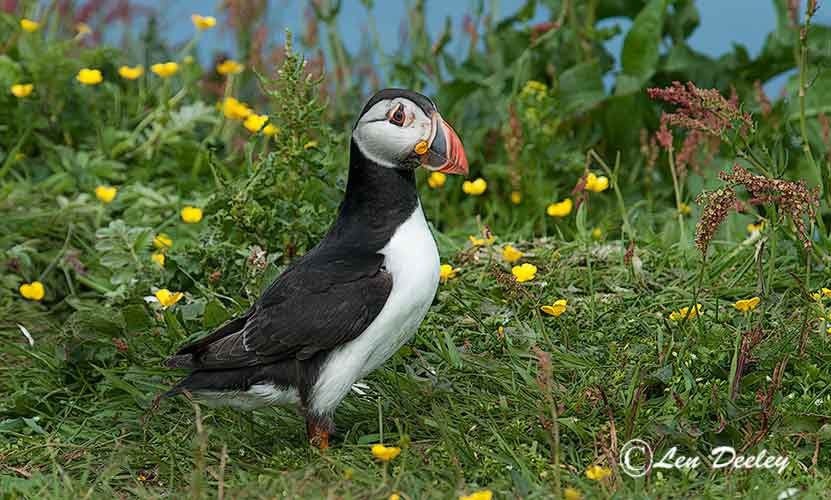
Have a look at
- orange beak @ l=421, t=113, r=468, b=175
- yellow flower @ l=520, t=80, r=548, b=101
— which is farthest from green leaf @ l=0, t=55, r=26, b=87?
orange beak @ l=421, t=113, r=468, b=175

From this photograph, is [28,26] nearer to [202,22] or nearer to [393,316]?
[202,22]

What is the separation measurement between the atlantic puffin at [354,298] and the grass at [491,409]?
21 cm

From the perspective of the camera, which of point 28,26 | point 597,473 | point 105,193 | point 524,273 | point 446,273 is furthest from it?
point 28,26

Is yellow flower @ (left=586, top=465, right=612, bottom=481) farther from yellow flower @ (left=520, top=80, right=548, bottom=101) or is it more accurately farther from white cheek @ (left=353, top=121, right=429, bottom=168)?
yellow flower @ (left=520, top=80, right=548, bottom=101)

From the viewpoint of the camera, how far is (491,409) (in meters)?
4.36

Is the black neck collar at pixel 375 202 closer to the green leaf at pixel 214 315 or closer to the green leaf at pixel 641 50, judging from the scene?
the green leaf at pixel 214 315

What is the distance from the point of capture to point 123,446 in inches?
179

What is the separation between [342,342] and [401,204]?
504 mm

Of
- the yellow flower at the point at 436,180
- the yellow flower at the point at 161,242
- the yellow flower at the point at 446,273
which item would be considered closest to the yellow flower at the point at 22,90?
the yellow flower at the point at 161,242

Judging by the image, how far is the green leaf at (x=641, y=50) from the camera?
7148 millimetres

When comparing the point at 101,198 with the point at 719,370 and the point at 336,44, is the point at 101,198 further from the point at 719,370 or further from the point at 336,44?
the point at 719,370

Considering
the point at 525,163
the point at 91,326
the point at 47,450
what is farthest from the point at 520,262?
the point at 47,450

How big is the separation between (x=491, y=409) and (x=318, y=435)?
61cm

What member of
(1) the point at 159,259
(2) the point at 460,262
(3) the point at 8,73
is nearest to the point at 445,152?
(2) the point at 460,262
